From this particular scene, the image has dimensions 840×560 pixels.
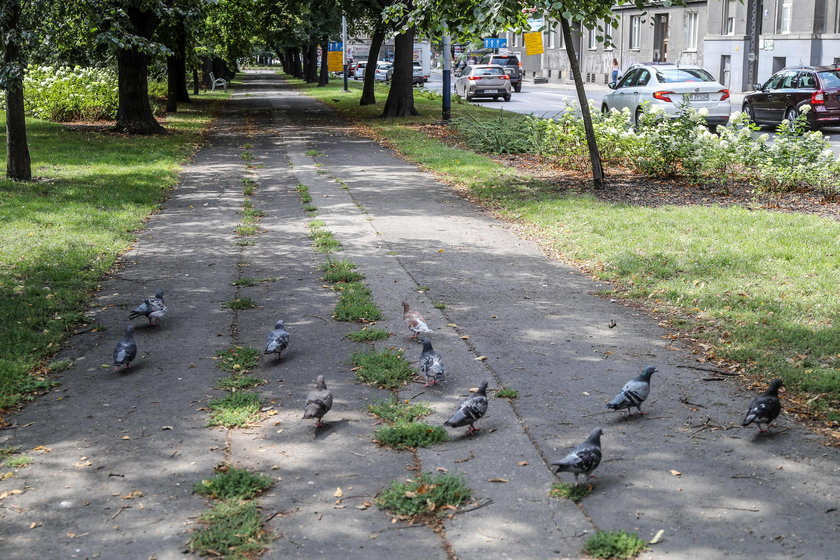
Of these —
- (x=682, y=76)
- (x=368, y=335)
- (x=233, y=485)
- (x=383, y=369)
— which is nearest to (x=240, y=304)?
(x=368, y=335)

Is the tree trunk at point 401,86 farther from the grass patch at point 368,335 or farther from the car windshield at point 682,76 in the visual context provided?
the grass patch at point 368,335

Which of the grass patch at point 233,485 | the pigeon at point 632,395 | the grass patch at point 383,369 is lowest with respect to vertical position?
the grass patch at point 233,485

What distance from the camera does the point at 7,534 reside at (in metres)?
4.11

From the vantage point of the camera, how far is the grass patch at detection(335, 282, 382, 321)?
754 cm

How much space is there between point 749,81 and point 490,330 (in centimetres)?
4274

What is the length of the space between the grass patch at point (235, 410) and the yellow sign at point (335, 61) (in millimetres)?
59239

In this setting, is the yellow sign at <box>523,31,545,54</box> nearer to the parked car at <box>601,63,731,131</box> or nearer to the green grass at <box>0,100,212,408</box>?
the parked car at <box>601,63,731,131</box>

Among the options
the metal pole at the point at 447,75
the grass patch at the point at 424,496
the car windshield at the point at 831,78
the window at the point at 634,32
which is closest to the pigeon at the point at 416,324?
the grass patch at the point at 424,496

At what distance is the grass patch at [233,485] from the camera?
444 cm

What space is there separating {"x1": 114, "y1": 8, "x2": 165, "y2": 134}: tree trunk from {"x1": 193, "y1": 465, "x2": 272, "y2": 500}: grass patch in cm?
2074

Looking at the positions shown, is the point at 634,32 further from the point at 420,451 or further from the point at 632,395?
the point at 420,451

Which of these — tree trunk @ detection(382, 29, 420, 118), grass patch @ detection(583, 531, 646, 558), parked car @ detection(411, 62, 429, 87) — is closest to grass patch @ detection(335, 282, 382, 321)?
grass patch @ detection(583, 531, 646, 558)

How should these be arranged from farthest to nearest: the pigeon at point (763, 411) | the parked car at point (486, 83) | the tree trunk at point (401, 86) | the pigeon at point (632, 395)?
1. the parked car at point (486, 83)
2. the tree trunk at point (401, 86)
3. the pigeon at point (632, 395)
4. the pigeon at point (763, 411)

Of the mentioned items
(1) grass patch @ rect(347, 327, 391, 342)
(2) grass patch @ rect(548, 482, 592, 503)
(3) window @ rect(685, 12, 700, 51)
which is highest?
(3) window @ rect(685, 12, 700, 51)
